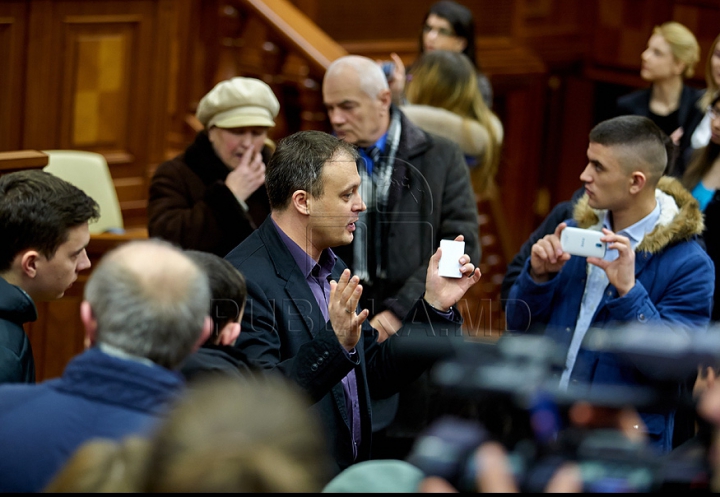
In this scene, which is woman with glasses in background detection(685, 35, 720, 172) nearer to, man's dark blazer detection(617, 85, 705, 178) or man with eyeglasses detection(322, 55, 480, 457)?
man's dark blazer detection(617, 85, 705, 178)

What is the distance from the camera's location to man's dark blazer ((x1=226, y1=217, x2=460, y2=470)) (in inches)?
99.0

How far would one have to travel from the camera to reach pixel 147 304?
72.6 inches

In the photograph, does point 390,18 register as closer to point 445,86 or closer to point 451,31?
point 451,31

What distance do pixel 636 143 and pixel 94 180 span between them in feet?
8.46

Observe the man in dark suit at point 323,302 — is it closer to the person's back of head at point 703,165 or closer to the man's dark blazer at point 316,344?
the man's dark blazer at point 316,344

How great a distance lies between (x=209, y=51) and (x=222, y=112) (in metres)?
1.76

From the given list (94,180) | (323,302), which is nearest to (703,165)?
(323,302)

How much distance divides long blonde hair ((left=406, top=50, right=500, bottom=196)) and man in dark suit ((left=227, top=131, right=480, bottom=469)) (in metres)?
1.52

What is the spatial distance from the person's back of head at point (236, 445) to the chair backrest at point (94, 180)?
11.2ft

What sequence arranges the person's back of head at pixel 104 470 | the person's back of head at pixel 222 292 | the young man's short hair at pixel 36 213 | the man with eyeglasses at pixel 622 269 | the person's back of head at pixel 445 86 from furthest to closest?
the person's back of head at pixel 445 86 → the man with eyeglasses at pixel 622 269 → the young man's short hair at pixel 36 213 → the person's back of head at pixel 222 292 → the person's back of head at pixel 104 470

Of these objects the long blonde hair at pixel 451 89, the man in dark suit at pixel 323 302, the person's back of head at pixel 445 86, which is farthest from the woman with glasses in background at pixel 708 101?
the man in dark suit at pixel 323 302

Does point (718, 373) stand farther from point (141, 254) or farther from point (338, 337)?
point (141, 254)

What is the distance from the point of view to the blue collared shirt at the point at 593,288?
3.33 meters

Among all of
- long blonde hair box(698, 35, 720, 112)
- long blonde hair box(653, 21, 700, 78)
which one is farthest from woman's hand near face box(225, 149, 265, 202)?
long blonde hair box(653, 21, 700, 78)
